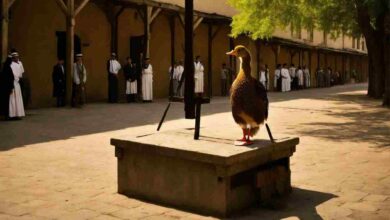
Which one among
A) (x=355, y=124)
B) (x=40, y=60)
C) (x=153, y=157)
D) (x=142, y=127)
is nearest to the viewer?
(x=153, y=157)

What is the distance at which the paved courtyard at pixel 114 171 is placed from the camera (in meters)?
4.32

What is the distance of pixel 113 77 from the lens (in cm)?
1700

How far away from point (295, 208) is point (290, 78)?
1089 inches

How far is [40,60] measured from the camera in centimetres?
1520

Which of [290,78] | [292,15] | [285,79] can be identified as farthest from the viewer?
[290,78]

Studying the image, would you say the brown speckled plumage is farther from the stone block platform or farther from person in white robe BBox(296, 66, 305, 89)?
person in white robe BBox(296, 66, 305, 89)

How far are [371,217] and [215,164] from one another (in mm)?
1381

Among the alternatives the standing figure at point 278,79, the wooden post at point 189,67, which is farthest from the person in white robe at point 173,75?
the wooden post at point 189,67

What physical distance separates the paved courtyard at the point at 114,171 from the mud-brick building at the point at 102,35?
13.3 feet

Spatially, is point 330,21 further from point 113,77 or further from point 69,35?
point 69,35

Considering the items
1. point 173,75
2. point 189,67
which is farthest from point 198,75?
point 189,67

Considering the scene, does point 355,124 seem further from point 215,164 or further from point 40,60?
point 40,60

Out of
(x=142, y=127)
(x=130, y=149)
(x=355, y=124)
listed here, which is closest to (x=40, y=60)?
(x=142, y=127)

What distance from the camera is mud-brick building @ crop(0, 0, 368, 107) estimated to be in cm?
1448
